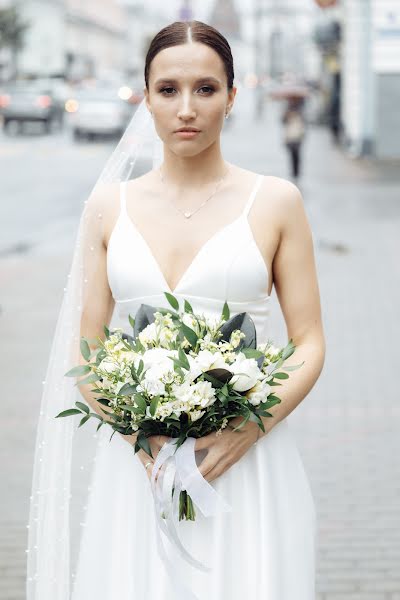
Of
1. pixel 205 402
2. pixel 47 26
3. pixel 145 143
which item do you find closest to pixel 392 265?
pixel 145 143

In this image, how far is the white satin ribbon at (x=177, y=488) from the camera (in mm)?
2387

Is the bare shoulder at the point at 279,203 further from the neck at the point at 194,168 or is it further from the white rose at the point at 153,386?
the white rose at the point at 153,386

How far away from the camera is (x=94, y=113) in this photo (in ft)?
109

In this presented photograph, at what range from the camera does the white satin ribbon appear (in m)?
2.39

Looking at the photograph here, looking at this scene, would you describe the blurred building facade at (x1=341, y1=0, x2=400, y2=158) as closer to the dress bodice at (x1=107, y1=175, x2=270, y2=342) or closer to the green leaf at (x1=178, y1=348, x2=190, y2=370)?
the dress bodice at (x1=107, y1=175, x2=270, y2=342)

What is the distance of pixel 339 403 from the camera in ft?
23.9

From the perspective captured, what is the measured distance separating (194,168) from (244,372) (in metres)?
0.61

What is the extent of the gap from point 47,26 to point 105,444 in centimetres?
8883

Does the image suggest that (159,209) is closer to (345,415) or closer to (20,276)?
(345,415)

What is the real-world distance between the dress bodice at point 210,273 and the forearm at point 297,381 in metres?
0.14

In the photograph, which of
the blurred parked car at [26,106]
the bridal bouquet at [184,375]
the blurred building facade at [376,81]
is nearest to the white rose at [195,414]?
the bridal bouquet at [184,375]

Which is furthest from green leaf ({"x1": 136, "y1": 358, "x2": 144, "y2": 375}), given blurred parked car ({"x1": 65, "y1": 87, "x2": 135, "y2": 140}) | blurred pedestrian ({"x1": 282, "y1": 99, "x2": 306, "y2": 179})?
blurred parked car ({"x1": 65, "y1": 87, "x2": 135, "y2": 140})

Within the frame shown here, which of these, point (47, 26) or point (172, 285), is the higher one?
point (47, 26)

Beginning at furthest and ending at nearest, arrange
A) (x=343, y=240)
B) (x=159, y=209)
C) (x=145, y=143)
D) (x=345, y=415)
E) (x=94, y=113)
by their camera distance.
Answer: (x=94, y=113) → (x=343, y=240) → (x=345, y=415) → (x=145, y=143) → (x=159, y=209)
